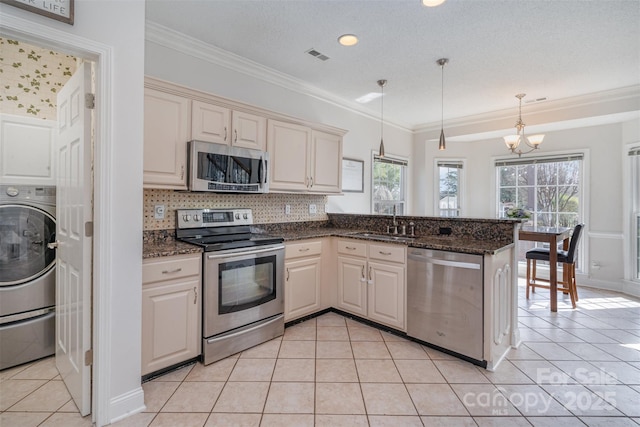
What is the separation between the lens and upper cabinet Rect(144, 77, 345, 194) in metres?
2.27

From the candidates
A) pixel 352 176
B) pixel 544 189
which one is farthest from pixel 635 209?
pixel 352 176

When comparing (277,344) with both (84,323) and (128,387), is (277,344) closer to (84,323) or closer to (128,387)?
(128,387)

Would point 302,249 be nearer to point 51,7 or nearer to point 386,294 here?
point 386,294

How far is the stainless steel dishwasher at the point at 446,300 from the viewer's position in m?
2.23

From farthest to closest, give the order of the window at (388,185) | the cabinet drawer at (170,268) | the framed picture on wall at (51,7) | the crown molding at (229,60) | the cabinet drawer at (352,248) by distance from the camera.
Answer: the window at (388,185)
the cabinet drawer at (352,248)
the crown molding at (229,60)
the cabinet drawer at (170,268)
the framed picture on wall at (51,7)

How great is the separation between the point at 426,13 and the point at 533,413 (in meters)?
2.86

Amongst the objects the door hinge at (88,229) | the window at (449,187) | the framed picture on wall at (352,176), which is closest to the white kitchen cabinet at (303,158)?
the framed picture on wall at (352,176)

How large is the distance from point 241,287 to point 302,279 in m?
0.73

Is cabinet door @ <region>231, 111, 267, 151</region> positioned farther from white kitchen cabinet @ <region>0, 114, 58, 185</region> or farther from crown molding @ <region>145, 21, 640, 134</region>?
white kitchen cabinet @ <region>0, 114, 58, 185</region>

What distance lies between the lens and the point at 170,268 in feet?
6.70

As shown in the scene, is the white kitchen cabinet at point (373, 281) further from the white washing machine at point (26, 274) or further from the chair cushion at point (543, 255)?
the white washing machine at point (26, 274)

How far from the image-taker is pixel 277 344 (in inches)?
101

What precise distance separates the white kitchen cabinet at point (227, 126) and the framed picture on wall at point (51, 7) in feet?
3.37

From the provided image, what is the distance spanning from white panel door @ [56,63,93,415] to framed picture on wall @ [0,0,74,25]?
242mm
